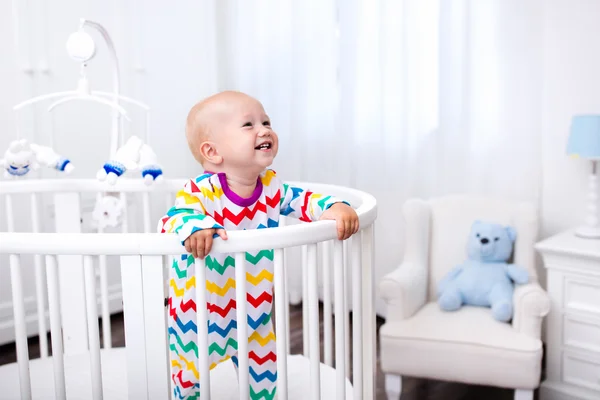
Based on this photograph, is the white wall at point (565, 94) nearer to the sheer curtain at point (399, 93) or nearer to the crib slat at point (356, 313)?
the sheer curtain at point (399, 93)

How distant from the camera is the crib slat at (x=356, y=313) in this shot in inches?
40.1

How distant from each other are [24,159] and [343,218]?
836 millimetres

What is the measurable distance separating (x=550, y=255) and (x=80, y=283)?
4.25 feet

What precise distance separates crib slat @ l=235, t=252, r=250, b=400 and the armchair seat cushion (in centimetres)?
84

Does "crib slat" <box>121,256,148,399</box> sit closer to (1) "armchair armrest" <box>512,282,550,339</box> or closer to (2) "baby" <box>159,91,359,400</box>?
(2) "baby" <box>159,91,359,400</box>

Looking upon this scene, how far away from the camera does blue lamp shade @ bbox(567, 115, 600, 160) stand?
169 centimetres

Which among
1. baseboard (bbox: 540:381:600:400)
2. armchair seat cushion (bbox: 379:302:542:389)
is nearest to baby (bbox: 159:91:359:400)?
armchair seat cushion (bbox: 379:302:542:389)

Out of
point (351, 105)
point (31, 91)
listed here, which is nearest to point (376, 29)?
point (351, 105)

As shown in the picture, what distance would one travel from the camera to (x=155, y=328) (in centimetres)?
89

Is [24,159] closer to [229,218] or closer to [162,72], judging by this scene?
[229,218]

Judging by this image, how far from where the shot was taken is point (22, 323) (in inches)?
34.6

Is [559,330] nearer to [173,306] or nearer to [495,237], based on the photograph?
[495,237]

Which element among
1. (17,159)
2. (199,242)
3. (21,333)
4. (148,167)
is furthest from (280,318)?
(17,159)

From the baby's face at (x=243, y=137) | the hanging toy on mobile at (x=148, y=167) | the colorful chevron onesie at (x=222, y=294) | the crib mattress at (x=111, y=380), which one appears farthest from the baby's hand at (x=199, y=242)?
the hanging toy on mobile at (x=148, y=167)
